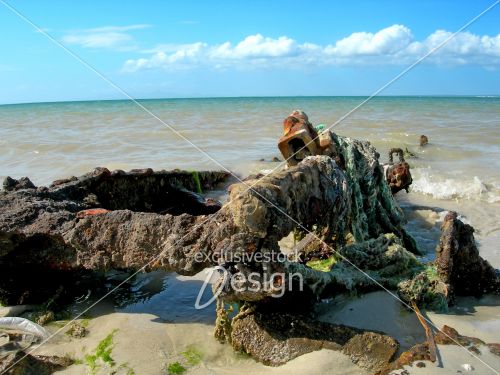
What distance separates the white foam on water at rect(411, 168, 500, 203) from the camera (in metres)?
7.70

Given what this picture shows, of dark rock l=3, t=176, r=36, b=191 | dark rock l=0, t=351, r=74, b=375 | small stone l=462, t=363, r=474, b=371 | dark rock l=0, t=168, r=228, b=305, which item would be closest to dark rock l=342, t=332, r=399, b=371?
small stone l=462, t=363, r=474, b=371

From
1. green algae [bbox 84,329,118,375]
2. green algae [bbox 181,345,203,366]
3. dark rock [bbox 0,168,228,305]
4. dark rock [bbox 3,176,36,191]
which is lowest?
green algae [bbox 84,329,118,375]

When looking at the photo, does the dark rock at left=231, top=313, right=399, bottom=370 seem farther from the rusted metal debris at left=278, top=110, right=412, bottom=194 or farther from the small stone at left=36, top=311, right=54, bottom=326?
the rusted metal debris at left=278, top=110, right=412, bottom=194

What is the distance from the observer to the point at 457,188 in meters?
8.00

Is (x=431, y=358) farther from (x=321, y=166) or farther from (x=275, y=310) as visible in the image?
(x=321, y=166)

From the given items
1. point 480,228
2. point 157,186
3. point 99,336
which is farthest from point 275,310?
point 480,228

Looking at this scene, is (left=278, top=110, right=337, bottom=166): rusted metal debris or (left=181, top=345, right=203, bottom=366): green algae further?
(left=278, top=110, right=337, bottom=166): rusted metal debris

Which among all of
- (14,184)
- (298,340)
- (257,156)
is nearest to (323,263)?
(298,340)

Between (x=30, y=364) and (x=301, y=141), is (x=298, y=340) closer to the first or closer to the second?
(x=30, y=364)

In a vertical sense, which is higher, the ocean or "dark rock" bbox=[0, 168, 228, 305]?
"dark rock" bbox=[0, 168, 228, 305]

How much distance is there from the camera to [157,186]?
541 centimetres

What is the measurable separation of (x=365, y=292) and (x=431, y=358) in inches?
38.0

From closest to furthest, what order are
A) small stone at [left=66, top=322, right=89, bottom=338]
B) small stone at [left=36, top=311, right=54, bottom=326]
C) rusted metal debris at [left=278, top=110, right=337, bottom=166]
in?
small stone at [left=66, top=322, right=89, bottom=338], small stone at [left=36, top=311, right=54, bottom=326], rusted metal debris at [left=278, top=110, right=337, bottom=166]

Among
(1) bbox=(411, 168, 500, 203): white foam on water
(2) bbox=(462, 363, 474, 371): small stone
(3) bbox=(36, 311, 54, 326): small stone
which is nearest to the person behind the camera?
(2) bbox=(462, 363, 474, 371): small stone
